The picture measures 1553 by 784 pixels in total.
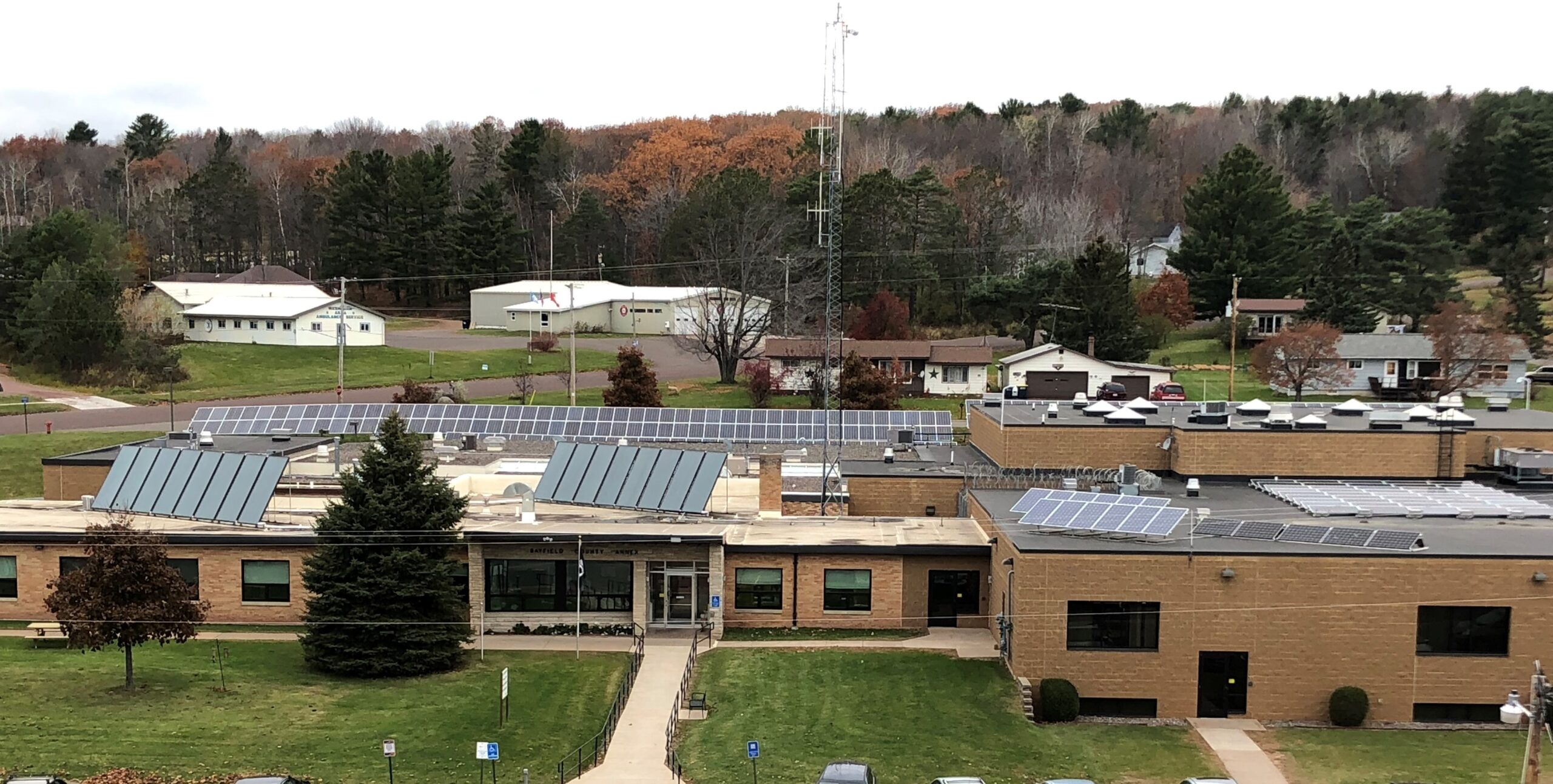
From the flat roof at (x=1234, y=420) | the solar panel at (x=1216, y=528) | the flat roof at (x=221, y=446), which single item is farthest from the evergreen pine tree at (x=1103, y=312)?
the solar panel at (x=1216, y=528)

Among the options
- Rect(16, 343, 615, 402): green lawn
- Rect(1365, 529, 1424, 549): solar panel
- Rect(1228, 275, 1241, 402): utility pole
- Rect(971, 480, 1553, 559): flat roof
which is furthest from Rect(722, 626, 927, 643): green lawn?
Rect(16, 343, 615, 402): green lawn

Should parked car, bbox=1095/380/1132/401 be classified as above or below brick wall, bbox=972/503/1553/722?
above

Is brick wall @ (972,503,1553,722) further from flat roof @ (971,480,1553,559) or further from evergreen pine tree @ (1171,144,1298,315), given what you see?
evergreen pine tree @ (1171,144,1298,315)

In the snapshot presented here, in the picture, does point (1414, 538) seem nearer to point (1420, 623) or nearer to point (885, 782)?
point (1420, 623)

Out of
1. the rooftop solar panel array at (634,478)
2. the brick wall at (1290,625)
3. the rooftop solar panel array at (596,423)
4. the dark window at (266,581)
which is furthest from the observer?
the rooftop solar panel array at (596,423)

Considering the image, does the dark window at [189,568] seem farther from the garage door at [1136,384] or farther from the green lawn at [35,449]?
the garage door at [1136,384]

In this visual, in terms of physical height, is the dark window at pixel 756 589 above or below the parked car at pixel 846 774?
above

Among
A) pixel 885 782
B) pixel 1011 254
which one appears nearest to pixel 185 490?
pixel 885 782

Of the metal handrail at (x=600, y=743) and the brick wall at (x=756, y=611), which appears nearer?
the metal handrail at (x=600, y=743)
